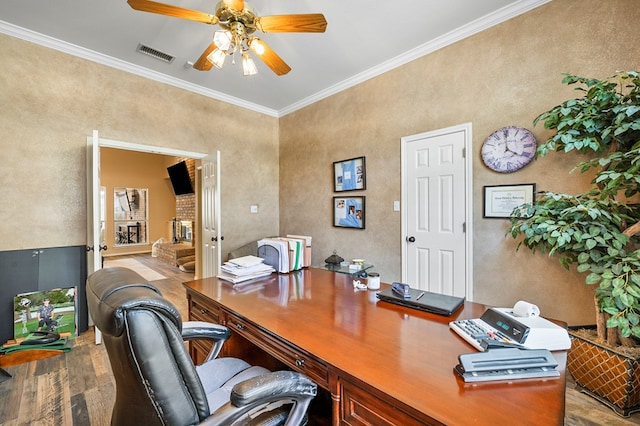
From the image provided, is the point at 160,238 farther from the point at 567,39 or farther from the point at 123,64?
the point at 567,39

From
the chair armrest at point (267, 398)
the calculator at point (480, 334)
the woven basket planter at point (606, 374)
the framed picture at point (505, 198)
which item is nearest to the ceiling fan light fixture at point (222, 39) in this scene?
the chair armrest at point (267, 398)

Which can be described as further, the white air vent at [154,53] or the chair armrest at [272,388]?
the white air vent at [154,53]

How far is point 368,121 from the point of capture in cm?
360

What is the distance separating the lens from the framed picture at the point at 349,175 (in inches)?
144

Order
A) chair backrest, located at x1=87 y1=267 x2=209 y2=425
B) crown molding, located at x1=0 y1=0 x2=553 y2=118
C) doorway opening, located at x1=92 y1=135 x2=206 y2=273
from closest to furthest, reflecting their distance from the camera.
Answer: chair backrest, located at x1=87 y1=267 x2=209 y2=425 → crown molding, located at x1=0 y1=0 x2=553 y2=118 → doorway opening, located at x1=92 y1=135 x2=206 y2=273

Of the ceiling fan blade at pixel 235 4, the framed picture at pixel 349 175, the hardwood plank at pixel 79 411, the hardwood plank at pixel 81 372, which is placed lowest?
the hardwood plank at pixel 81 372

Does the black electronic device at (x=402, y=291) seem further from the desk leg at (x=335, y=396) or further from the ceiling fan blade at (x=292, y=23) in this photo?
the ceiling fan blade at (x=292, y=23)

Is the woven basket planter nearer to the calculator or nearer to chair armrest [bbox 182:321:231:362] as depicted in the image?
the calculator

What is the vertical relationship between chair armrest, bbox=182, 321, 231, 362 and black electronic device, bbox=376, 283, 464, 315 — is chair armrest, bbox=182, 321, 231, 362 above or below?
below

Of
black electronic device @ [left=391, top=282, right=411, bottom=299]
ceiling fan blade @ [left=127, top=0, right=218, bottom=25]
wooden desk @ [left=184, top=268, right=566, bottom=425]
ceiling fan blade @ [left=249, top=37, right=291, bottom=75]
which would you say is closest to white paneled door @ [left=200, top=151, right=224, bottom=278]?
ceiling fan blade @ [left=249, top=37, right=291, bottom=75]

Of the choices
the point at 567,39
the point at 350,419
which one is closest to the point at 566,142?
the point at 567,39

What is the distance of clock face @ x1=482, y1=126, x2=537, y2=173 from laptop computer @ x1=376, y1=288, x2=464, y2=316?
1.70 meters

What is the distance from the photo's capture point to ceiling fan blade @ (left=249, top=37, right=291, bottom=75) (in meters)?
2.05

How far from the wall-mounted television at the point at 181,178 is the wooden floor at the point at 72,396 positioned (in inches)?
197
